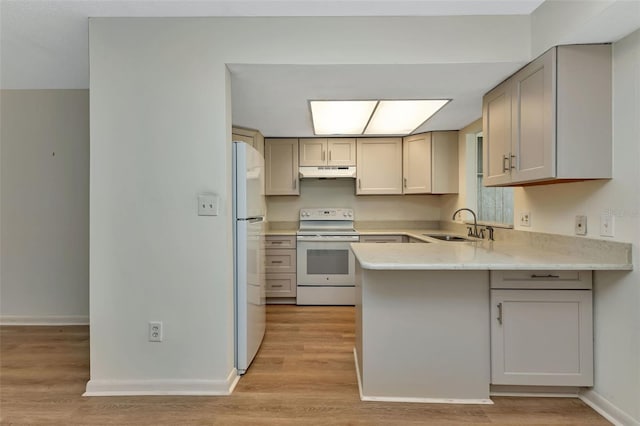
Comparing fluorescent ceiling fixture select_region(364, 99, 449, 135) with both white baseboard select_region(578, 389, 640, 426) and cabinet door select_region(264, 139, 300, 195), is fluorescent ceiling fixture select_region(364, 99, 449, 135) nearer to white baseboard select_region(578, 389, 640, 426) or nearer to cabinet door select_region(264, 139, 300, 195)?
cabinet door select_region(264, 139, 300, 195)

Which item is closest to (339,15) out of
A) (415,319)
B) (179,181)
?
(179,181)

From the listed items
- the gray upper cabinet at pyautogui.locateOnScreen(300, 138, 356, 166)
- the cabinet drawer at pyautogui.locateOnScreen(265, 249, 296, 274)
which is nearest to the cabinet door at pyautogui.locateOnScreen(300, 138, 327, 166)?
the gray upper cabinet at pyautogui.locateOnScreen(300, 138, 356, 166)

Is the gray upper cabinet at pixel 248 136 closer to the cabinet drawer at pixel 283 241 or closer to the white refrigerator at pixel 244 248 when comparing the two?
the cabinet drawer at pixel 283 241

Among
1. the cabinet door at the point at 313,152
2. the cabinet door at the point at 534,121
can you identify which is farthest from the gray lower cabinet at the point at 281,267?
the cabinet door at the point at 534,121

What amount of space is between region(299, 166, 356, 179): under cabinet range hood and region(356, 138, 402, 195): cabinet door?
0.43 ft

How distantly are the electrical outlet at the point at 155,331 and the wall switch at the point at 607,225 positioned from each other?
258cm

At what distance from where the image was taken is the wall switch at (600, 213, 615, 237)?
5.46 ft

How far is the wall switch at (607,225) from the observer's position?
1.66 meters

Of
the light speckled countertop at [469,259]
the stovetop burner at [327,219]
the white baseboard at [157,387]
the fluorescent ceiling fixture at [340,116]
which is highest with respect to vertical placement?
the fluorescent ceiling fixture at [340,116]

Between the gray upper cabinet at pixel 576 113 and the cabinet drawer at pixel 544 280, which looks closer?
the gray upper cabinet at pixel 576 113

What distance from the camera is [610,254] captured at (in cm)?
165

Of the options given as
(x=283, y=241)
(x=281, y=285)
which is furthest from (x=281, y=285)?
(x=283, y=241)

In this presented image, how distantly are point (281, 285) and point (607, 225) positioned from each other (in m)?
2.99

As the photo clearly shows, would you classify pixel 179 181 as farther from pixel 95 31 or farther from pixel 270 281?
pixel 270 281
